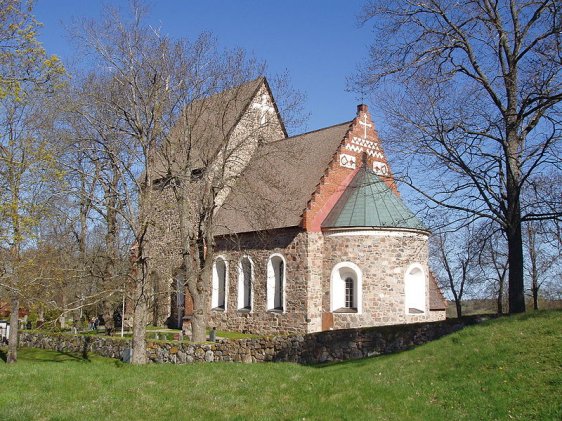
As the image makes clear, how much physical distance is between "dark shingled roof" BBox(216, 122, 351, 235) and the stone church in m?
0.06

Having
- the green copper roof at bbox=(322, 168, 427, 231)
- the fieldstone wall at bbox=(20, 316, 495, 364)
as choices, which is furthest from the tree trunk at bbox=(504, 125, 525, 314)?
the green copper roof at bbox=(322, 168, 427, 231)

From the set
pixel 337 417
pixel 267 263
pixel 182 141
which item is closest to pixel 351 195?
pixel 267 263

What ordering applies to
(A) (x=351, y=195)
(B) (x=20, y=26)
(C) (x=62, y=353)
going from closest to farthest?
(B) (x=20, y=26), (C) (x=62, y=353), (A) (x=351, y=195)

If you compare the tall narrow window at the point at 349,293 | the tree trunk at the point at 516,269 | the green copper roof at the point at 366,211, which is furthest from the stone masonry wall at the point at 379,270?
the tree trunk at the point at 516,269

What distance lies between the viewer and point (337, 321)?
23.1 metres

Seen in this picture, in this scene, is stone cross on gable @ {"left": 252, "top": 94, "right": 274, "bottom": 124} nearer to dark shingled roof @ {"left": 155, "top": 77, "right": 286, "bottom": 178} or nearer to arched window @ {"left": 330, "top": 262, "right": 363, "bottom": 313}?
dark shingled roof @ {"left": 155, "top": 77, "right": 286, "bottom": 178}

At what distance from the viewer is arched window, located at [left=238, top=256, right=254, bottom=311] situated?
87.0ft

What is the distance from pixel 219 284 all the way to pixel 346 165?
865cm

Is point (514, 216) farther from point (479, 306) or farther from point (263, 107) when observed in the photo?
point (479, 306)

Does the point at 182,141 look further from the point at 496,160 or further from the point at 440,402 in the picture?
the point at 440,402

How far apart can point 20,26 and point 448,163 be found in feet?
31.9

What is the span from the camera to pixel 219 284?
28.4 meters

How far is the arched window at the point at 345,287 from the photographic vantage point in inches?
912

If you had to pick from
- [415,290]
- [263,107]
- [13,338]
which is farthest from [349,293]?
[13,338]
